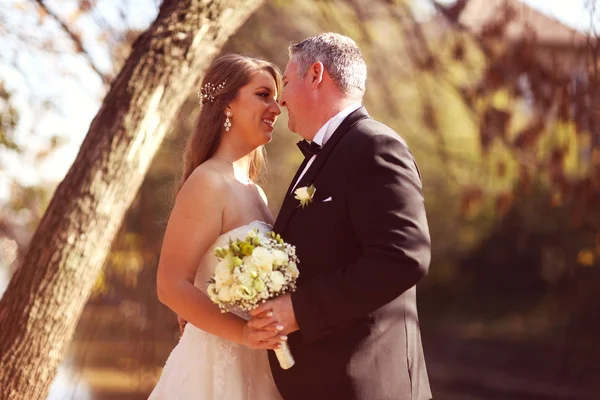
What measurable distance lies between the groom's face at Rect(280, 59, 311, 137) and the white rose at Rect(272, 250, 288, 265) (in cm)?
62

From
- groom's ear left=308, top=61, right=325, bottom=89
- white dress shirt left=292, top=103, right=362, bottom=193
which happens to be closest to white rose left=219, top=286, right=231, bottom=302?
white dress shirt left=292, top=103, right=362, bottom=193

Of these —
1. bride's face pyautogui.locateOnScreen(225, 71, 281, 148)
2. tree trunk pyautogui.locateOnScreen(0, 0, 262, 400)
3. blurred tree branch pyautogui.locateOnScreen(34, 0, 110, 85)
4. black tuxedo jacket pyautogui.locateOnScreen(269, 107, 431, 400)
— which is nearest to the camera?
black tuxedo jacket pyautogui.locateOnScreen(269, 107, 431, 400)

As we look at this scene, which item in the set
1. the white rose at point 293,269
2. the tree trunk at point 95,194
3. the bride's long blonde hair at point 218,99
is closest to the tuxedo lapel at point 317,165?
the white rose at point 293,269

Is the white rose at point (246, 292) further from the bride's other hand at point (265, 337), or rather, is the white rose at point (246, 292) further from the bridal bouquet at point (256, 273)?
the bride's other hand at point (265, 337)

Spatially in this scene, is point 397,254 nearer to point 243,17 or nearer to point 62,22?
point 243,17

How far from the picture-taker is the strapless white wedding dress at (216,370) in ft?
10.9

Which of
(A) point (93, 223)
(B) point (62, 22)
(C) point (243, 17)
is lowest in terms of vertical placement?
(A) point (93, 223)

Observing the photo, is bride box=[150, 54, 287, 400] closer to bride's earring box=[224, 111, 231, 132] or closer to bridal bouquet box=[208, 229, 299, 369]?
bride's earring box=[224, 111, 231, 132]

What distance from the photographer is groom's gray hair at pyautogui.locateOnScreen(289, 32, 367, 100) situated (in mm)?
3107

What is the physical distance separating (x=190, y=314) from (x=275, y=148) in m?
8.47

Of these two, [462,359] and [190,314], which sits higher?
[190,314]

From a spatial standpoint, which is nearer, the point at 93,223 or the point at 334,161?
the point at 334,161

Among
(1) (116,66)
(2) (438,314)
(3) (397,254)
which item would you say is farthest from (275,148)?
(2) (438,314)

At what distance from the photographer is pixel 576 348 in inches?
591
